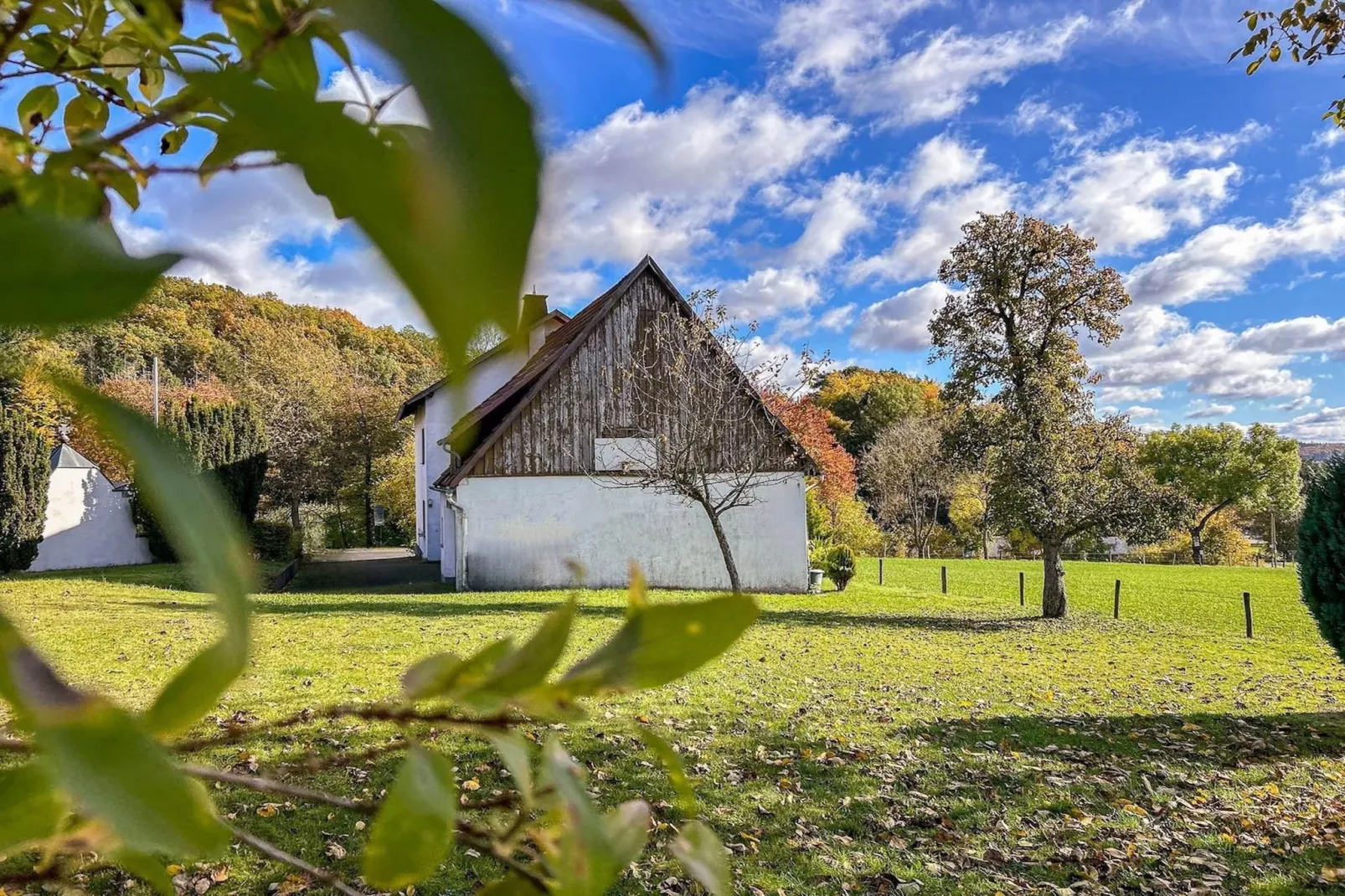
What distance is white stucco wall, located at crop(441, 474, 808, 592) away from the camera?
14.5m

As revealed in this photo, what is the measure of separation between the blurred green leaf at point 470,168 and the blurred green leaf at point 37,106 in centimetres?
73

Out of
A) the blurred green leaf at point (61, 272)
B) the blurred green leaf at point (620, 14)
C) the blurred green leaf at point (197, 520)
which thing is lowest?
the blurred green leaf at point (197, 520)

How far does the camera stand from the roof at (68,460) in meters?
17.4

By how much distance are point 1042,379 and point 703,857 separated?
45.3 feet

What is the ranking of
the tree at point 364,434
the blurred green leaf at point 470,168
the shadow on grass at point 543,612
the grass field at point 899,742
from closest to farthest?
the blurred green leaf at point 470,168 < the grass field at point 899,742 < the shadow on grass at point 543,612 < the tree at point 364,434

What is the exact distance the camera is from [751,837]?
415cm

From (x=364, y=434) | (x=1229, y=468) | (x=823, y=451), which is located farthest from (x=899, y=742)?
(x=1229, y=468)

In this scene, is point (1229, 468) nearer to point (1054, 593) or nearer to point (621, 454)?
point (1054, 593)

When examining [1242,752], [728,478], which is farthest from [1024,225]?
[1242,752]

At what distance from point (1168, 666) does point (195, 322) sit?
1159 cm

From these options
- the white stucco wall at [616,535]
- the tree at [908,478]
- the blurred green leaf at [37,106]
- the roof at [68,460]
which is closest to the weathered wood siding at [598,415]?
the white stucco wall at [616,535]

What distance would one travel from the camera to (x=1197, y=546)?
4144 centimetres

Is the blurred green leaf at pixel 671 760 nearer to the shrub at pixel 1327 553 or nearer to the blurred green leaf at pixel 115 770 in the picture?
the blurred green leaf at pixel 115 770

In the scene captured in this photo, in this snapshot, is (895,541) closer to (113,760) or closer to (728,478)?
(728,478)
